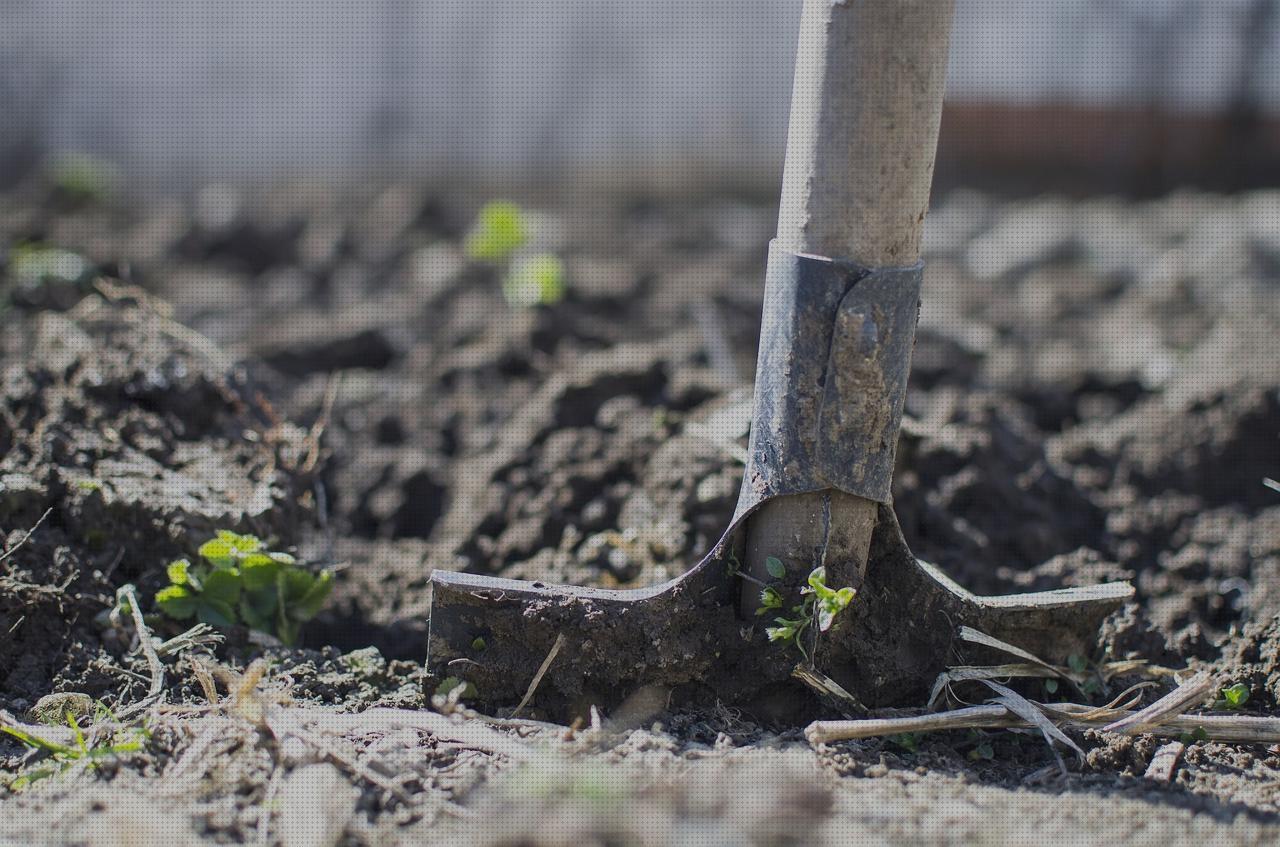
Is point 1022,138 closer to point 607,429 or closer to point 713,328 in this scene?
point 713,328

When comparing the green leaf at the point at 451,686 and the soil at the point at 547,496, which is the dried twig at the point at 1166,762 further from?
the green leaf at the point at 451,686

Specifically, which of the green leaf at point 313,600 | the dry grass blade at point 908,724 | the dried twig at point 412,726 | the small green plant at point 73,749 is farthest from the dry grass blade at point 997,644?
the small green plant at point 73,749

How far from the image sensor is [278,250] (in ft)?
15.8

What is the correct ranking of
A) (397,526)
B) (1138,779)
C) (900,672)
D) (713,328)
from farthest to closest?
(713,328)
(397,526)
(900,672)
(1138,779)

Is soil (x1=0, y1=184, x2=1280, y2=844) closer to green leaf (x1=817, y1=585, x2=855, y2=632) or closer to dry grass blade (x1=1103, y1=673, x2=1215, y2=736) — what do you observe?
dry grass blade (x1=1103, y1=673, x2=1215, y2=736)

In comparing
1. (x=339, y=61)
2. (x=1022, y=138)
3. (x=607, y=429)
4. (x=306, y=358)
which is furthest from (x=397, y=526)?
(x=1022, y=138)

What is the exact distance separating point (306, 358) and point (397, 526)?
1.10 metres

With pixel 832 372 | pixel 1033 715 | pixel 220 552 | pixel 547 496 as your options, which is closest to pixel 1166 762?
pixel 1033 715

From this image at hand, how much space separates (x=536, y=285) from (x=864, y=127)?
7.30ft

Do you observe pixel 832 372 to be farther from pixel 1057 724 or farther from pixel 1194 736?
pixel 1194 736

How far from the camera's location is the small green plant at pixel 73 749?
66.0 inches

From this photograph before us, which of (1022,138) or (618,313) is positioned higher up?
(1022,138)

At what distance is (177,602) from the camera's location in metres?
2.08

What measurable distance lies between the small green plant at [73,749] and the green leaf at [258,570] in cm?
42
